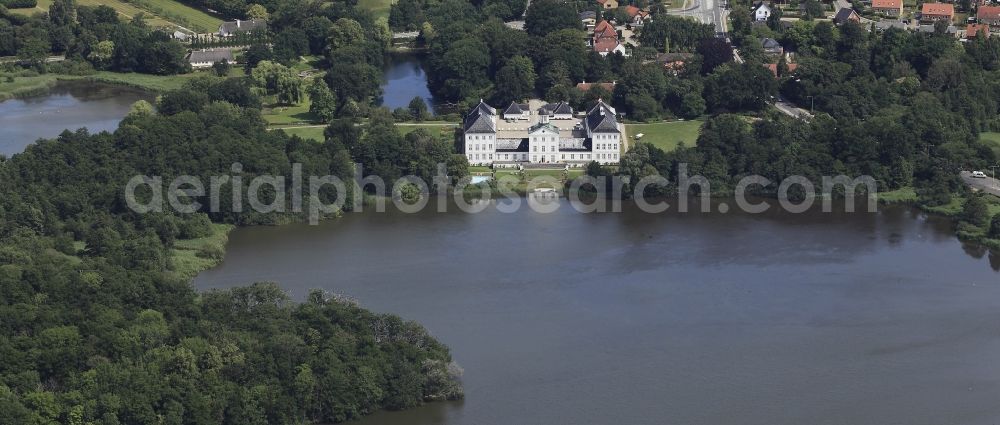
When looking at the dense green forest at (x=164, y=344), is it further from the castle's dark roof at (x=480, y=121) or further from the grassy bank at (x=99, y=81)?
the grassy bank at (x=99, y=81)

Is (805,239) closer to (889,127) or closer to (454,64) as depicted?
(889,127)

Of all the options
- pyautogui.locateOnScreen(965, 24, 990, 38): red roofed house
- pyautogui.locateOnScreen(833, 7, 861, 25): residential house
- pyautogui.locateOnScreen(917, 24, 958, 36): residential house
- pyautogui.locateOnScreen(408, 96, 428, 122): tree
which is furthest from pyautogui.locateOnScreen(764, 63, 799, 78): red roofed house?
pyautogui.locateOnScreen(408, 96, 428, 122): tree

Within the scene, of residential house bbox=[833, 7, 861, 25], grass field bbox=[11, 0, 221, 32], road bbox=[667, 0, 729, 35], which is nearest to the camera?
residential house bbox=[833, 7, 861, 25]

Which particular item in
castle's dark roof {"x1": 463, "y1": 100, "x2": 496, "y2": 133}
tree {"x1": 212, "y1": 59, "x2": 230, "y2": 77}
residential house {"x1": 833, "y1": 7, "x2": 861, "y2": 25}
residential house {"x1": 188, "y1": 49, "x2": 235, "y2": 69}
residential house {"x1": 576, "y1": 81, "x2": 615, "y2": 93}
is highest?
residential house {"x1": 833, "y1": 7, "x2": 861, "y2": 25}

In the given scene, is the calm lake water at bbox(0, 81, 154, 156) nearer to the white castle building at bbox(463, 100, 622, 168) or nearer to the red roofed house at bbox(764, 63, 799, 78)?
the white castle building at bbox(463, 100, 622, 168)

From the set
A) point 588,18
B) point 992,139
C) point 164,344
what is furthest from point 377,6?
point 164,344

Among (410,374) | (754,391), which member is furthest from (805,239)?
(410,374)
